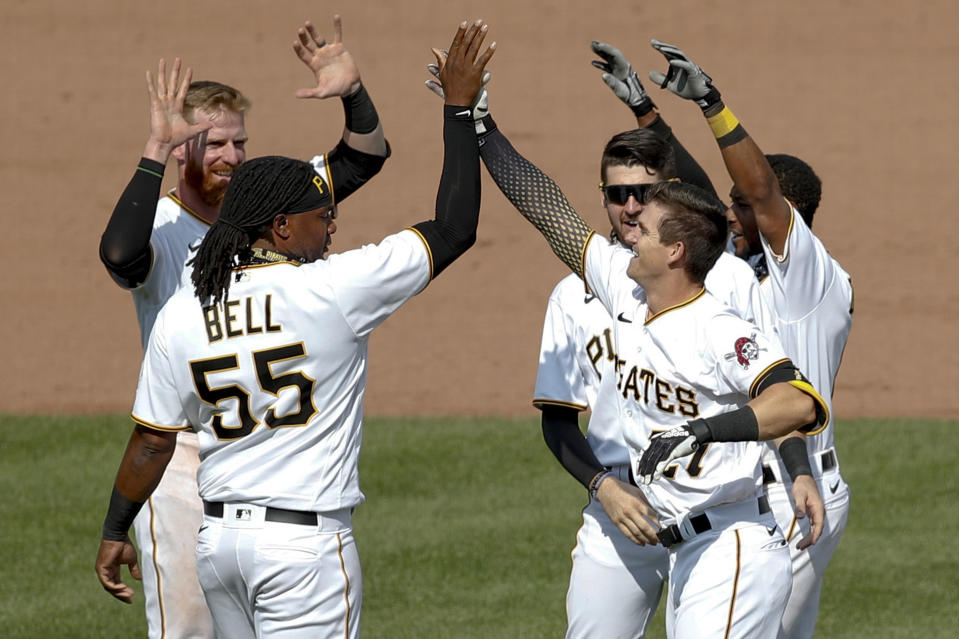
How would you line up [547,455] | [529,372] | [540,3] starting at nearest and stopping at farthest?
[547,455]
[529,372]
[540,3]

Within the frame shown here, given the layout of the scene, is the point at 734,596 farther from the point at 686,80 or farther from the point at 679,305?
the point at 686,80

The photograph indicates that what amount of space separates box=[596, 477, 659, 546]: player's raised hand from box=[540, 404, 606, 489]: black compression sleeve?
186 millimetres

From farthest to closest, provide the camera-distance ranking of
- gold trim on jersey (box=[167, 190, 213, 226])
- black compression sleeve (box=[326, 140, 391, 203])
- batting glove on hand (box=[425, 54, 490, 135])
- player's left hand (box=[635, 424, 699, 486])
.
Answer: black compression sleeve (box=[326, 140, 391, 203]) < gold trim on jersey (box=[167, 190, 213, 226]) < batting glove on hand (box=[425, 54, 490, 135]) < player's left hand (box=[635, 424, 699, 486])

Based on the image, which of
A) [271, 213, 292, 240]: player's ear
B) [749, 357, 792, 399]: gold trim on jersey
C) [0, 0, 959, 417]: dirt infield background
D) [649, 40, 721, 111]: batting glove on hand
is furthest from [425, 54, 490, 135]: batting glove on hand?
[0, 0, 959, 417]: dirt infield background

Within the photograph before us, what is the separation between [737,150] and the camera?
4355 millimetres

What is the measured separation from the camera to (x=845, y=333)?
4.88m

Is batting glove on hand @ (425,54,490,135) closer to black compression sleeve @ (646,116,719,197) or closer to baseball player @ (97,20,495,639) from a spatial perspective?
baseball player @ (97,20,495,639)

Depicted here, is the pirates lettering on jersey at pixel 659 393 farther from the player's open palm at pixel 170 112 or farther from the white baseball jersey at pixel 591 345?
the player's open palm at pixel 170 112

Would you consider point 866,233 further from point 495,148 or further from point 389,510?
point 495,148

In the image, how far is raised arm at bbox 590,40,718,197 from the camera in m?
4.85

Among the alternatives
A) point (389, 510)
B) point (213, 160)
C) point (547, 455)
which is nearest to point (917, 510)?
point (547, 455)

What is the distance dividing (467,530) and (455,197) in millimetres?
5302

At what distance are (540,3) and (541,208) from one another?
14.2 m

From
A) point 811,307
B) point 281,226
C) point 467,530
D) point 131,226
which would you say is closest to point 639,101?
point 811,307
